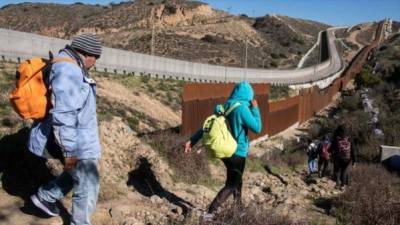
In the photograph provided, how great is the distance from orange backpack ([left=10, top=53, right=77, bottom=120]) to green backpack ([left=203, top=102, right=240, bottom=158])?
201 centimetres

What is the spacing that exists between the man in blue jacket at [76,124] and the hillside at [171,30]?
56433 millimetres

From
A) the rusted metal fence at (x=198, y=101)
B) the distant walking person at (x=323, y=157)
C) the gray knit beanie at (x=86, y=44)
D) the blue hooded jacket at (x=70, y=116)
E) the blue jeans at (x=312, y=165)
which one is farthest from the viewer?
the blue jeans at (x=312, y=165)

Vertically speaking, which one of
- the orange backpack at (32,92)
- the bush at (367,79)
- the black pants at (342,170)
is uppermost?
the orange backpack at (32,92)

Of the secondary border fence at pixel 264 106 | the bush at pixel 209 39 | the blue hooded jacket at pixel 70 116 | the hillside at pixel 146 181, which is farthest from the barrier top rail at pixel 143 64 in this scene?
the bush at pixel 209 39

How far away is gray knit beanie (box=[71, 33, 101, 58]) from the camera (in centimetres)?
454

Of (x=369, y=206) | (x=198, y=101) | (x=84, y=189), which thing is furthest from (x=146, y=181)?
(x=198, y=101)

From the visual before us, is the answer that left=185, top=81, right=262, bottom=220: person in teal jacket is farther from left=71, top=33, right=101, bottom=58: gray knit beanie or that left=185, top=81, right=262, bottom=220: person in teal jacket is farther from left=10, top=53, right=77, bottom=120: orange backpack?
left=10, top=53, right=77, bottom=120: orange backpack

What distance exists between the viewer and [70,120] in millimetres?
4266

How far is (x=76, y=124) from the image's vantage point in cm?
439

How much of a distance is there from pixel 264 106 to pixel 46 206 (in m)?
15.0

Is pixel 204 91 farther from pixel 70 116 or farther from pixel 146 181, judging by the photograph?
pixel 70 116

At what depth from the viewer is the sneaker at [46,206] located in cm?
511

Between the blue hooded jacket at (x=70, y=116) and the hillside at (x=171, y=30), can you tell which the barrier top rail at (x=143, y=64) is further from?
the blue hooded jacket at (x=70, y=116)

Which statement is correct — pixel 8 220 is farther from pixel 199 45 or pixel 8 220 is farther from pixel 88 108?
pixel 199 45
